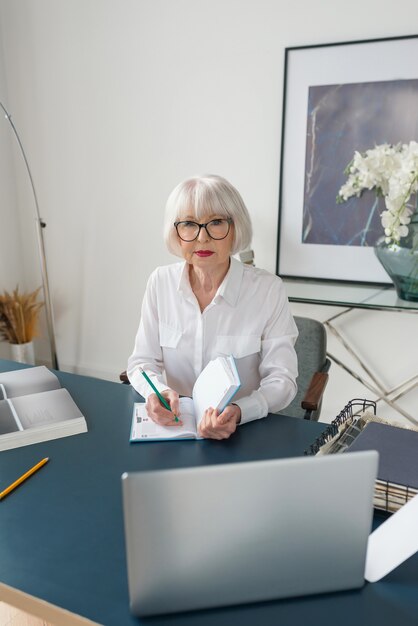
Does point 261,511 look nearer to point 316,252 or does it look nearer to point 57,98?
point 316,252

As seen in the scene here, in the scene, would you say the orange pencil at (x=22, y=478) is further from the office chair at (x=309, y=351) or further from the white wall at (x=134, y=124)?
the white wall at (x=134, y=124)

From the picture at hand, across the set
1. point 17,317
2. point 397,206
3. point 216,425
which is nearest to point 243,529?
point 216,425

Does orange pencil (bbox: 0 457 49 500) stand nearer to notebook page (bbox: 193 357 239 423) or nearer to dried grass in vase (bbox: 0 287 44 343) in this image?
notebook page (bbox: 193 357 239 423)

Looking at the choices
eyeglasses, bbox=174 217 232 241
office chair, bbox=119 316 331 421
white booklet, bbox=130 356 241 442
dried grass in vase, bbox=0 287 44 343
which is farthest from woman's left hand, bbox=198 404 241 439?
dried grass in vase, bbox=0 287 44 343

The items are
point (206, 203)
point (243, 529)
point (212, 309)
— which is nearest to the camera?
point (243, 529)

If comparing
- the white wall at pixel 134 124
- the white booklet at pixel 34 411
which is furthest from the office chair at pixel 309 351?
the white booklet at pixel 34 411

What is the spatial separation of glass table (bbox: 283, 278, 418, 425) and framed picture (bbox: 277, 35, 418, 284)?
0.22 feet

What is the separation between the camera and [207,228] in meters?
1.62

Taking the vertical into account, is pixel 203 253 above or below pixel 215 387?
above

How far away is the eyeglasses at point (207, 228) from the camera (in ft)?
5.32

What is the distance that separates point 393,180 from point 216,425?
136 cm

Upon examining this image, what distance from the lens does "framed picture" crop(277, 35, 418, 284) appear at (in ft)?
7.99

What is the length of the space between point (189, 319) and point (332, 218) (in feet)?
4.14

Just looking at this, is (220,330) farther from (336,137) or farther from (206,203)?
(336,137)
